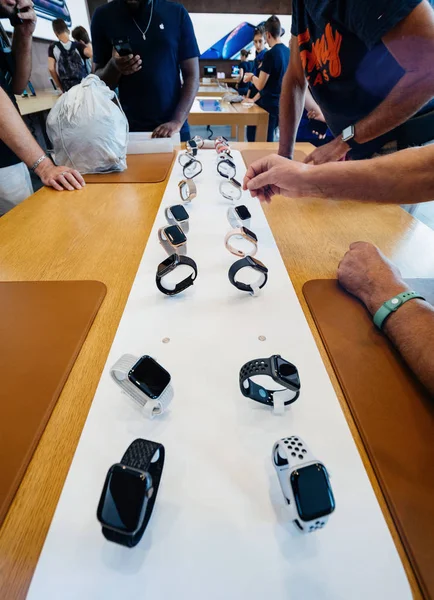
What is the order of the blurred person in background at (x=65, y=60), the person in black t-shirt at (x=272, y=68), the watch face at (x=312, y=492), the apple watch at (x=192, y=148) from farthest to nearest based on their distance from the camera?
the blurred person in background at (x=65, y=60) < the person in black t-shirt at (x=272, y=68) < the apple watch at (x=192, y=148) < the watch face at (x=312, y=492)

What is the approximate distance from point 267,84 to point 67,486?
3278mm

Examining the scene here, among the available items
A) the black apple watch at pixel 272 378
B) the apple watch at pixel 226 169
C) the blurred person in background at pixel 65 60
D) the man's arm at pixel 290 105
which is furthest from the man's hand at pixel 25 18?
the blurred person in background at pixel 65 60

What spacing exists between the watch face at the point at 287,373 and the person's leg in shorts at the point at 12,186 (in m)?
1.35

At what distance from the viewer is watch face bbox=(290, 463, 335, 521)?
0.99ft

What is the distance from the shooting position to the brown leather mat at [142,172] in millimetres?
1229

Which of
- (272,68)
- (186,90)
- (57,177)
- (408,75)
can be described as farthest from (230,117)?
(408,75)

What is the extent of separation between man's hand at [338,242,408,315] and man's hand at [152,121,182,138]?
4.24ft

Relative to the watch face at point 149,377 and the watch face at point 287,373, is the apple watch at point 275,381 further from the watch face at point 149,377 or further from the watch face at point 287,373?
the watch face at point 149,377

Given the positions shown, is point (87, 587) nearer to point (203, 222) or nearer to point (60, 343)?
point (60, 343)

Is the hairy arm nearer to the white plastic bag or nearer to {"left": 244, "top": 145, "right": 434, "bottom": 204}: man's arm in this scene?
{"left": 244, "top": 145, "right": 434, "bottom": 204}: man's arm

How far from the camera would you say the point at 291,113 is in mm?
1352

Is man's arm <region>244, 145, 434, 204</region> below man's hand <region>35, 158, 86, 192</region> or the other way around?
the other way around

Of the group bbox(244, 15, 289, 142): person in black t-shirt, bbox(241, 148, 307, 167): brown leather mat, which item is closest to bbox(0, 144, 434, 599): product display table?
bbox(241, 148, 307, 167): brown leather mat

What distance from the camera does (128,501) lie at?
0.31 metres
